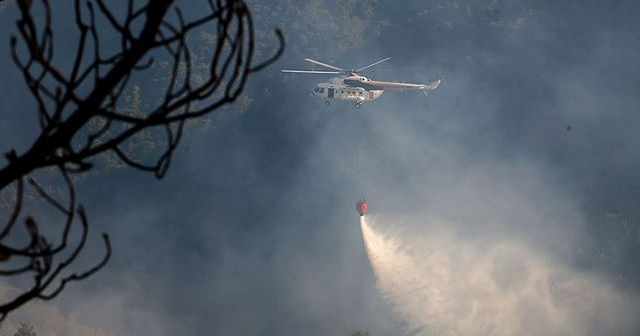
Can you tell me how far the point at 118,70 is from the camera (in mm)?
3854

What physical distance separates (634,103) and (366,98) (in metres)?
34.7

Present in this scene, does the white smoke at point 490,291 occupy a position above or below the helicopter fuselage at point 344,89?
below

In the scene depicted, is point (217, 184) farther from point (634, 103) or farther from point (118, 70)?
point (118, 70)

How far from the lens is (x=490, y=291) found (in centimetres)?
6056

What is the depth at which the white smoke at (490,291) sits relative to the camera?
5678 centimetres

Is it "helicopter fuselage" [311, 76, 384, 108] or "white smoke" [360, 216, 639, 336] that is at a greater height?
"helicopter fuselage" [311, 76, 384, 108]

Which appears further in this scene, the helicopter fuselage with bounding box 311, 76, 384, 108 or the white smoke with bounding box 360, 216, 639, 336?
the white smoke with bounding box 360, 216, 639, 336

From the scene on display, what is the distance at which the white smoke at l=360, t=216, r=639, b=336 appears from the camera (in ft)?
186

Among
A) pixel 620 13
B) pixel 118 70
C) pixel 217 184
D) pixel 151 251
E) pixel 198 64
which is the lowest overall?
pixel 118 70

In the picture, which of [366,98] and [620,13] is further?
[620,13]

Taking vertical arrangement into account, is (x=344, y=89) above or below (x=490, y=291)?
above

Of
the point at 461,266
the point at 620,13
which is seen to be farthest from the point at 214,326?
the point at 620,13

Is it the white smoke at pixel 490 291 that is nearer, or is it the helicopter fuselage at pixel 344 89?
the helicopter fuselage at pixel 344 89

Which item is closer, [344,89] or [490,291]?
[344,89]
